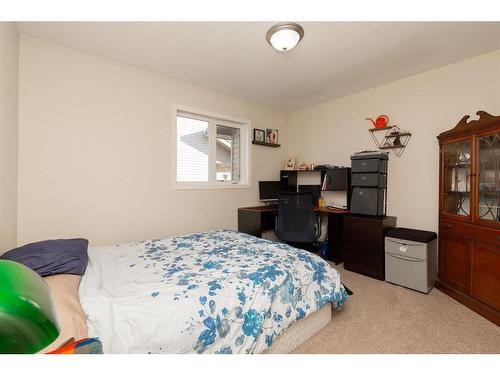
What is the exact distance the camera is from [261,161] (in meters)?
4.00

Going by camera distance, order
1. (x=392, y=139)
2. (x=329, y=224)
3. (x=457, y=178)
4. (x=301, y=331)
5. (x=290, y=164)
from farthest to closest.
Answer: (x=290, y=164) < (x=329, y=224) < (x=392, y=139) < (x=457, y=178) < (x=301, y=331)

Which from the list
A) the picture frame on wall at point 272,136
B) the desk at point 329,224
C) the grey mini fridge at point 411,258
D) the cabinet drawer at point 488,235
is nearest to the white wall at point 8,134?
the desk at point 329,224

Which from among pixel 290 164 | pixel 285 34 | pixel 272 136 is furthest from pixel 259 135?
pixel 285 34

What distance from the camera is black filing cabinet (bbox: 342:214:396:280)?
2.79 m

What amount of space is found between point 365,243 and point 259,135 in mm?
2226

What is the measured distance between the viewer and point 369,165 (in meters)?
2.95

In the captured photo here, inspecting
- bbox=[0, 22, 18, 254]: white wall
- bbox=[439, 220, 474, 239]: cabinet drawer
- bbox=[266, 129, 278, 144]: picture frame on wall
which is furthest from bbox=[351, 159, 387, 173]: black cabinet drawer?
bbox=[0, 22, 18, 254]: white wall

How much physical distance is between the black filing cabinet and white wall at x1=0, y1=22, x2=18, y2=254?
328cm

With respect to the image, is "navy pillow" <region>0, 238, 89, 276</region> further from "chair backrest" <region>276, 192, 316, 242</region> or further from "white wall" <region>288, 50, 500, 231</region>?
"white wall" <region>288, 50, 500, 231</region>

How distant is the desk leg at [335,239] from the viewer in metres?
3.37

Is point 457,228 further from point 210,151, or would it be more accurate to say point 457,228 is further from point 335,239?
point 210,151
